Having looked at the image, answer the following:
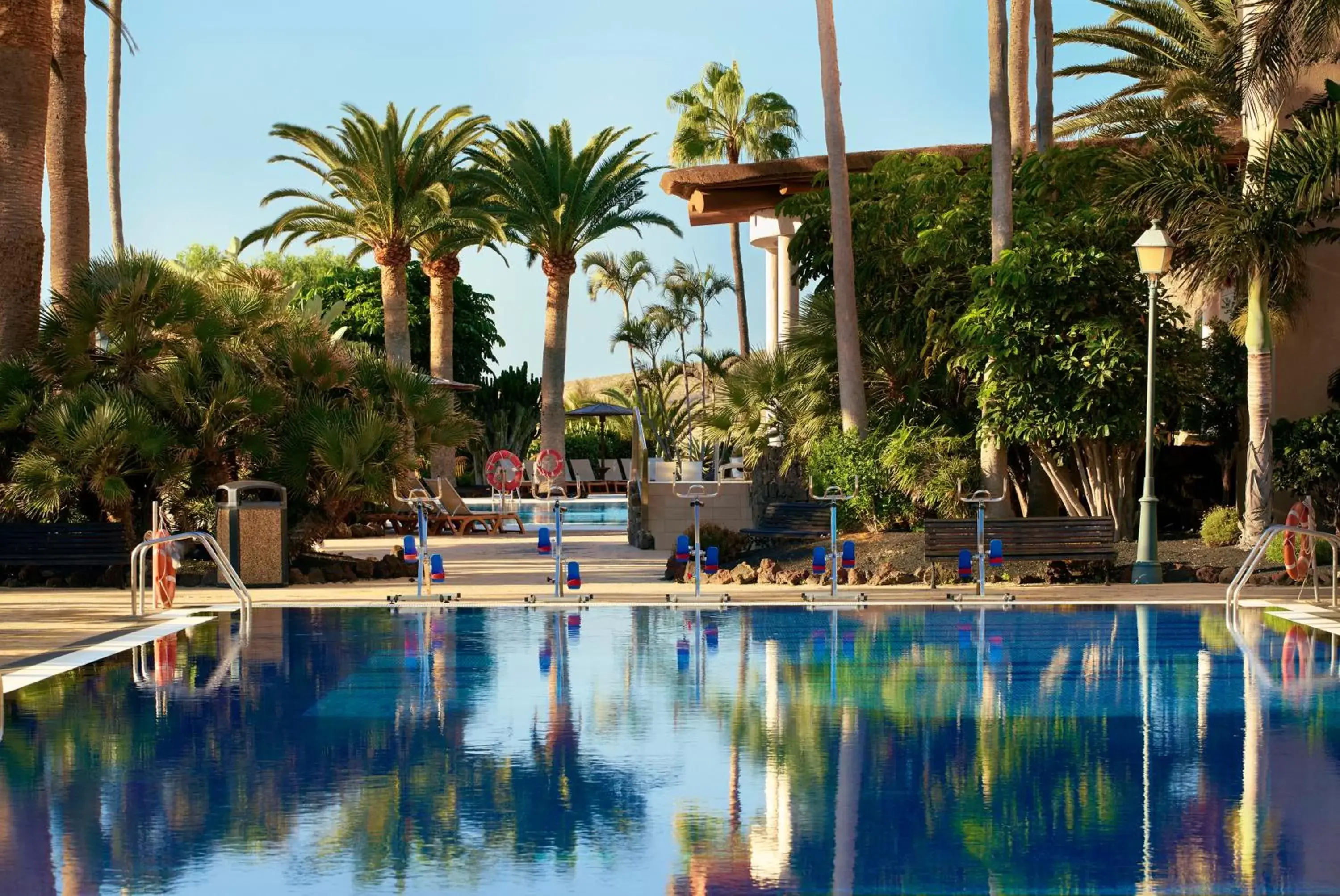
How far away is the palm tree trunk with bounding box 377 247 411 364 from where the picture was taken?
39.5 m

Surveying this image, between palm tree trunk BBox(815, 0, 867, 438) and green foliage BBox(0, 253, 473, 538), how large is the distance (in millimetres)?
6172

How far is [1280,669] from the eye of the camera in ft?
41.0

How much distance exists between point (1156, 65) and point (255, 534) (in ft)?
73.2

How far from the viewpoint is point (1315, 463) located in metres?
21.8

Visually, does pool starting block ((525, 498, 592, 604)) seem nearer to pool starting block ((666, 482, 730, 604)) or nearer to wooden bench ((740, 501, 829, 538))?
pool starting block ((666, 482, 730, 604))

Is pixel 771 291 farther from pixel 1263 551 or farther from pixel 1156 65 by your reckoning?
pixel 1263 551

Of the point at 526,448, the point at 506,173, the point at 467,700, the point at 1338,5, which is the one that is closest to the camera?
the point at 467,700

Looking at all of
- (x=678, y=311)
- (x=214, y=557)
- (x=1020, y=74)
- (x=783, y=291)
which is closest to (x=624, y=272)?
(x=678, y=311)

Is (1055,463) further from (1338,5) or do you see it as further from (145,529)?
(145,529)

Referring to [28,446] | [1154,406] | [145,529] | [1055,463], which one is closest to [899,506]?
[1055,463]

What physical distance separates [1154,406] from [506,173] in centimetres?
2431

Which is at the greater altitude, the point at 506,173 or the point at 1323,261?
the point at 506,173

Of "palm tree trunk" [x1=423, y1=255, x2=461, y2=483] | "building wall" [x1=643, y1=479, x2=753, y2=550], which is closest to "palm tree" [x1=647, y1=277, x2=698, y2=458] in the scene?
"palm tree trunk" [x1=423, y1=255, x2=461, y2=483]

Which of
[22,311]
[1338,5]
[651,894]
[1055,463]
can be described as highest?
[1338,5]
